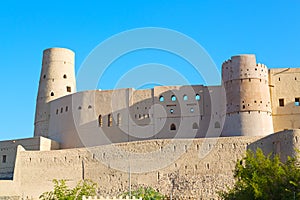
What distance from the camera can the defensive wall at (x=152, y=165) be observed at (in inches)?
1594

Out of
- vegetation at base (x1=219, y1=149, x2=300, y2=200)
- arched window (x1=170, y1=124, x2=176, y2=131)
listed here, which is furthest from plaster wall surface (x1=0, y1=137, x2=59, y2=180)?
vegetation at base (x1=219, y1=149, x2=300, y2=200)

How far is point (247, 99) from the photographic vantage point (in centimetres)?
4644

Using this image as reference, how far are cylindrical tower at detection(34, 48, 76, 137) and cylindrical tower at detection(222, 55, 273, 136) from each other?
56.1 ft

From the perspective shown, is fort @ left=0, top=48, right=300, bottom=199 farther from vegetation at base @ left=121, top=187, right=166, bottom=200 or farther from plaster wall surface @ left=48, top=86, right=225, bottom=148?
vegetation at base @ left=121, top=187, right=166, bottom=200

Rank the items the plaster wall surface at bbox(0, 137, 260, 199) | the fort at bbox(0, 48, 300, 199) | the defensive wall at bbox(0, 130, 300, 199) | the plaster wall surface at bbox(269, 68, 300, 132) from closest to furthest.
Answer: the defensive wall at bbox(0, 130, 300, 199) → the plaster wall surface at bbox(0, 137, 260, 199) → the fort at bbox(0, 48, 300, 199) → the plaster wall surface at bbox(269, 68, 300, 132)

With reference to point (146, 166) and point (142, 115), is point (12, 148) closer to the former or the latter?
point (142, 115)

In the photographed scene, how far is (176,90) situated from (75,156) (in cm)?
1085

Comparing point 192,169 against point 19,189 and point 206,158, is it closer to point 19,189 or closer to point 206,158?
point 206,158

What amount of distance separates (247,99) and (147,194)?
40.5 feet

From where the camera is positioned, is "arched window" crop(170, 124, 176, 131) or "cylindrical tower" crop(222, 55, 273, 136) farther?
"arched window" crop(170, 124, 176, 131)

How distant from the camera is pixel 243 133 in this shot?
46094mm

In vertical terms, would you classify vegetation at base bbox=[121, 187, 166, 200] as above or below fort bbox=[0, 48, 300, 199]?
below

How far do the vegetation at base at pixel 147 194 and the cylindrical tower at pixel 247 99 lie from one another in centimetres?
932

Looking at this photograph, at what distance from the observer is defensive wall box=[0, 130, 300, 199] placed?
1594 inches
